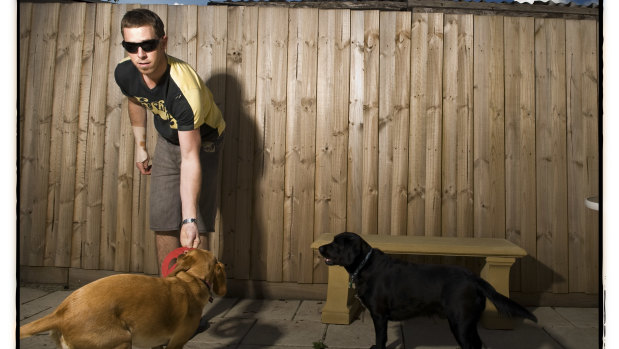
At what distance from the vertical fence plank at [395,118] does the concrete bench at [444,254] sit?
425mm

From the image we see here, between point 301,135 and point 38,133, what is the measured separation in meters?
2.38

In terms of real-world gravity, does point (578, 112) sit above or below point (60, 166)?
above

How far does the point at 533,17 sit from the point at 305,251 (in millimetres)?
2871

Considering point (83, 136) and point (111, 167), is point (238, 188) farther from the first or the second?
point (83, 136)

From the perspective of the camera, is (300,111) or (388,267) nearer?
(388,267)

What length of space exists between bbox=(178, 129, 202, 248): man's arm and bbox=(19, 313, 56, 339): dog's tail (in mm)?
794

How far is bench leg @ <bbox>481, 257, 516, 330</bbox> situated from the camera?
3.26 meters

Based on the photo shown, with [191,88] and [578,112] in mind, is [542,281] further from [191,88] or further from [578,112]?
[191,88]

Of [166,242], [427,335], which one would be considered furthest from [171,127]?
[427,335]

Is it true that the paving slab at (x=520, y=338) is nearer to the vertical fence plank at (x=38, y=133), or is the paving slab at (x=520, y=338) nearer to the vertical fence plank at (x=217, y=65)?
the vertical fence plank at (x=217, y=65)

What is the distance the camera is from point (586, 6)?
4.08 m

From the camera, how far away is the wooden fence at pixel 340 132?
12.5ft

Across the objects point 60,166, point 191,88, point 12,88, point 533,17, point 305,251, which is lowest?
point 305,251

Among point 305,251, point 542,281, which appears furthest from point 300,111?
point 542,281
